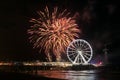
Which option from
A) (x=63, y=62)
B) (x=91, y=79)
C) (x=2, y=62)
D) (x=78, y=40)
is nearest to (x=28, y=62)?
(x=2, y=62)

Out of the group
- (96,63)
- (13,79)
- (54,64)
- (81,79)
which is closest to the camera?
(13,79)

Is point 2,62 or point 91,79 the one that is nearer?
point 91,79

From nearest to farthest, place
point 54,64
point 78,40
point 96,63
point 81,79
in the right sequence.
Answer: point 81,79
point 78,40
point 54,64
point 96,63

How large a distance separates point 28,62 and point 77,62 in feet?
90.3

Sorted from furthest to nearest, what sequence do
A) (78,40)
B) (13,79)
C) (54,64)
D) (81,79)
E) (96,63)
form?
(96,63) < (54,64) < (78,40) < (81,79) < (13,79)

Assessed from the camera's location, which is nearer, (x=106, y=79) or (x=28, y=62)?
(x=106, y=79)

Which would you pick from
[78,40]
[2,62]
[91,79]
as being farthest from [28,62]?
[91,79]

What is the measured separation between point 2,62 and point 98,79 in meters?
80.6

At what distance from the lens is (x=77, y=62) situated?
129m

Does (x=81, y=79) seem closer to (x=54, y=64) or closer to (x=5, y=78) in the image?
(x=5, y=78)

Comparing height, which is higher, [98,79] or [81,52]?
[81,52]

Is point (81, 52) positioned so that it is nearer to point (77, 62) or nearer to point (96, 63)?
point (77, 62)

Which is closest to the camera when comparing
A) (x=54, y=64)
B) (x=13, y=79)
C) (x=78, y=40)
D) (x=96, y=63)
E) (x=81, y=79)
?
(x=13, y=79)

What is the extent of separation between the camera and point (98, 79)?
69.8 meters
